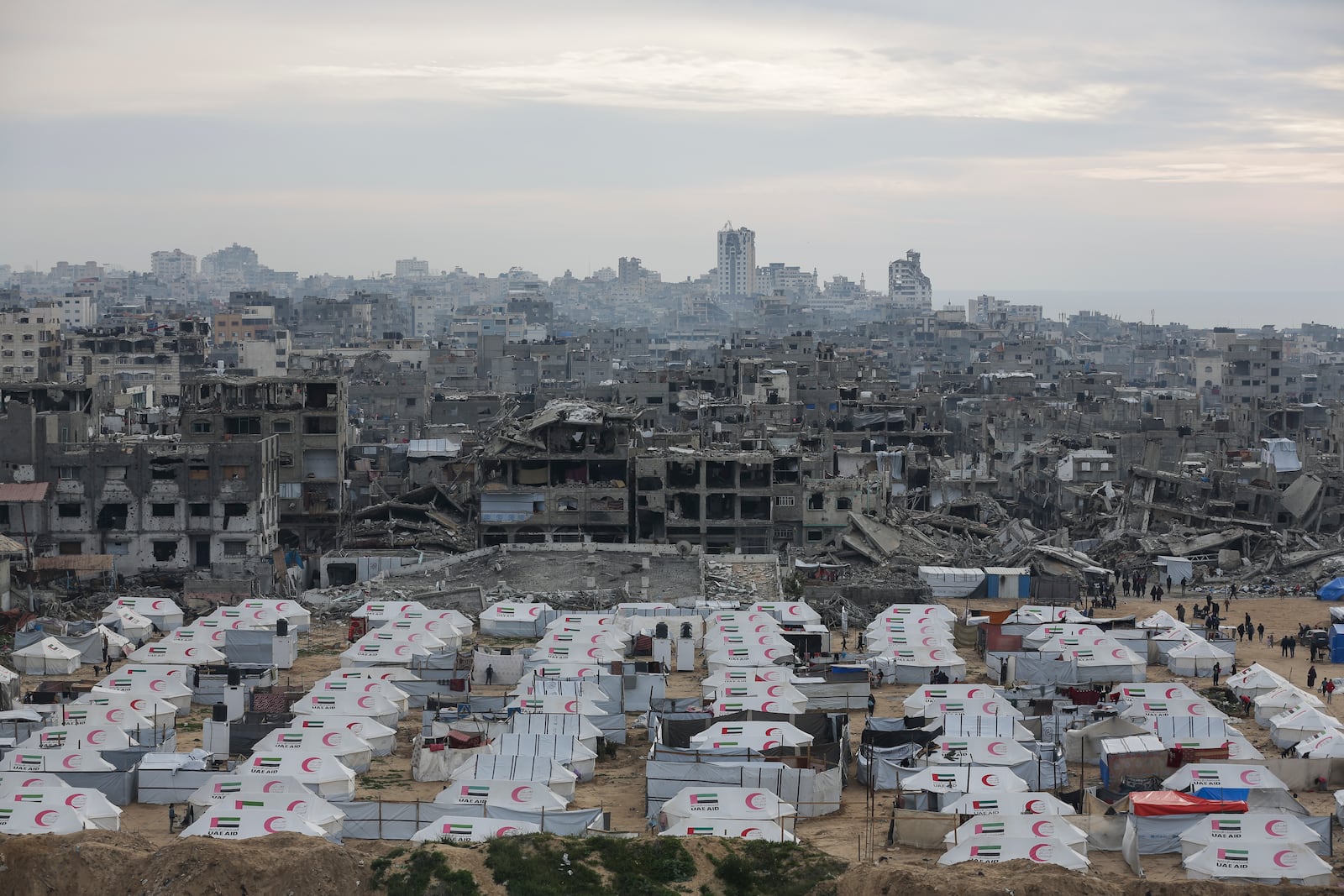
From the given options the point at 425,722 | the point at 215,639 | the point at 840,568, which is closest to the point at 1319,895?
the point at 425,722

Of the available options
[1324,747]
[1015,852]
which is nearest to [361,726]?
[1015,852]

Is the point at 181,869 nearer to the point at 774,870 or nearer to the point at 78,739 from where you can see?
the point at 774,870

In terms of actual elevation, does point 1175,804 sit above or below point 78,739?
above

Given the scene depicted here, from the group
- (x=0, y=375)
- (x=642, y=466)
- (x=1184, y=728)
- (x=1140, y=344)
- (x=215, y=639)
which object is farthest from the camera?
(x=1140, y=344)

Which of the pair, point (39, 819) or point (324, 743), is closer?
point (39, 819)

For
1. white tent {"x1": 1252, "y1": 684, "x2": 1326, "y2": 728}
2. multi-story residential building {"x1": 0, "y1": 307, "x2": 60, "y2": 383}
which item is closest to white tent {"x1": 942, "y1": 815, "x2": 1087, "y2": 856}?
white tent {"x1": 1252, "y1": 684, "x2": 1326, "y2": 728}

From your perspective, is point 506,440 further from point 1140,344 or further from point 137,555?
point 1140,344
